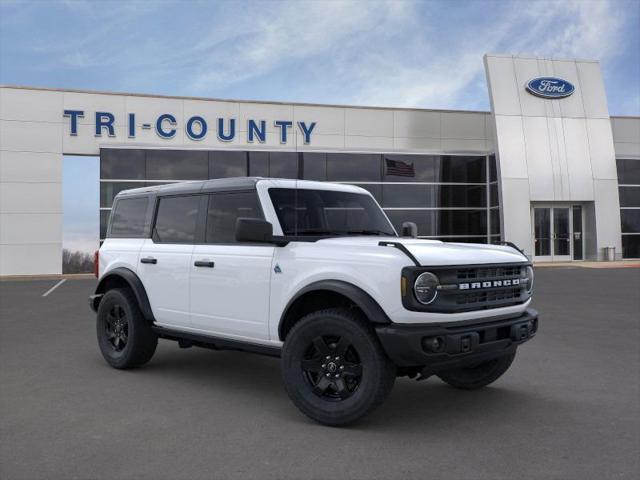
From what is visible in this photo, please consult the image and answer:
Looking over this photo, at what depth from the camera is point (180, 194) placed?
20.1 feet

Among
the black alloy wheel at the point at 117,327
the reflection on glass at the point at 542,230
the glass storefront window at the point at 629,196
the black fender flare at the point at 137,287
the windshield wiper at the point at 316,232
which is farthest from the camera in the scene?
the glass storefront window at the point at 629,196

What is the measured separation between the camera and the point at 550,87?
87.1ft

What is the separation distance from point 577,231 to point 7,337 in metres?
24.7

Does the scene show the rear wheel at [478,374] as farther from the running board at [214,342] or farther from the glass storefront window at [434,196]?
the glass storefront window at [434,196]

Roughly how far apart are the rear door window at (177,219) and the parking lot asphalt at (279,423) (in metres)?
1.44

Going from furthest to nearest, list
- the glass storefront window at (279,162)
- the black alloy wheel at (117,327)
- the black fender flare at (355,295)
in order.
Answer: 1. the glass storefront window at (279,162)
2. the black alloy wheel at (117,327)
3. the black fender flare at (355,295)

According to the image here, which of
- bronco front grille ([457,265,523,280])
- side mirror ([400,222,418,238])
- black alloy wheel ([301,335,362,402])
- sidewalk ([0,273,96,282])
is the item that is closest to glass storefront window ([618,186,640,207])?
sidewalk ([0,273,96,282])

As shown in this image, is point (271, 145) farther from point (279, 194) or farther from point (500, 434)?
point (500, 434)

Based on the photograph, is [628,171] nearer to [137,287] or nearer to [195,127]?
[195,127]

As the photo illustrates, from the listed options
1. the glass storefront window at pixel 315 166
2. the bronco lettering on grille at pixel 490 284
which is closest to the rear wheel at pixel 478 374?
the bronco lettering on grille at pixel 490 284

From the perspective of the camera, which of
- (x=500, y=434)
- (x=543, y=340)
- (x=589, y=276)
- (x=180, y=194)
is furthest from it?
(x=589, y=276)

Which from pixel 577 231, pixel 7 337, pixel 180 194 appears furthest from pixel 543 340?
pixel 577 231

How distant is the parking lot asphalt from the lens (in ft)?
12.1

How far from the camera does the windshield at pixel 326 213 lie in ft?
17.4
